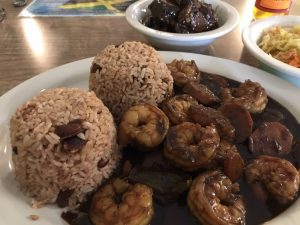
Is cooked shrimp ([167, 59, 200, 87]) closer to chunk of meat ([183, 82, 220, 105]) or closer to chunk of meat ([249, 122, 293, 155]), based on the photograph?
chunk of meat ([183, 82, 220, 105])

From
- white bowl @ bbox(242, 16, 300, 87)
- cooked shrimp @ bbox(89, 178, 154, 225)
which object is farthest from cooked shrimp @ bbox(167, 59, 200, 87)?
cooked shrimp @ bbox(89, 178, 154, 225)

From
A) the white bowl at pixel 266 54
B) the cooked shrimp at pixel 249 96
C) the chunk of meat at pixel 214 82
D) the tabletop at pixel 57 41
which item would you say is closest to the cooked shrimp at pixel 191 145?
the cooked shrimp at pixel 249 96

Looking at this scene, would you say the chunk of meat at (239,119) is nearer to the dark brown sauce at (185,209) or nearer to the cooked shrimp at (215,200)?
the dark brown sauce at (185,209)

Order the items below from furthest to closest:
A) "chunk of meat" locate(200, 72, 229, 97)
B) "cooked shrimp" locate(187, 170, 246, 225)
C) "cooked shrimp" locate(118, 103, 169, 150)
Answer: "chunk of meat" locate(200, 72, 229, 97) < "cooked shrimp" locate(118, 103, 169, 150) < "cooked shrimp" locate(187, 170, 246, 225)

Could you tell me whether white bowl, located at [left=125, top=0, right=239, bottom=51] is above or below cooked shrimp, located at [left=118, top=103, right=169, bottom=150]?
below

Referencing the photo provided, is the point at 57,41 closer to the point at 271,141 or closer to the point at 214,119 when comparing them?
the point at 214,119

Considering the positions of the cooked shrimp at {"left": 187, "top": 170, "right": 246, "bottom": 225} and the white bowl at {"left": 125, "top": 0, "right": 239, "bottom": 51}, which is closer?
the cooked shrimp at {"left": 187, "top": 170, "right": 246, "bottom": 225}

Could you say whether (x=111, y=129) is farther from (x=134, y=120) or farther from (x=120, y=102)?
(x=120, y=102)
